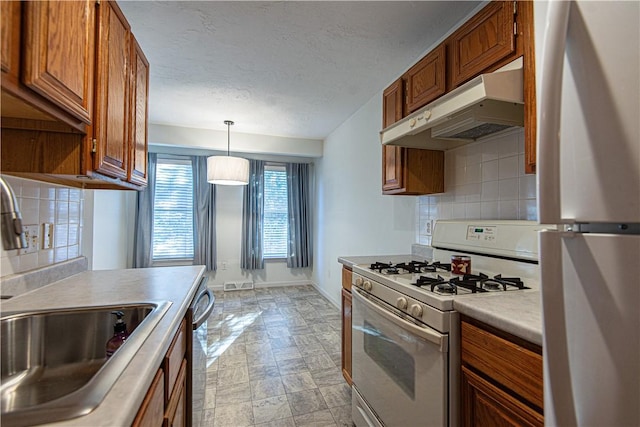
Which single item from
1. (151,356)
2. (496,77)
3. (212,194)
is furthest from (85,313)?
(212,194)

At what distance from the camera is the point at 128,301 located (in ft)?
3.87

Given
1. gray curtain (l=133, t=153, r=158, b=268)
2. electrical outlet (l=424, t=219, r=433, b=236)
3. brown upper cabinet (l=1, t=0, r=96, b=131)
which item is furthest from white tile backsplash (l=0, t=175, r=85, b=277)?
gray curtain (l=133, t=153, r=158, b=268)

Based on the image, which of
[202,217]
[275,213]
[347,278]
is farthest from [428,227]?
[202,217]

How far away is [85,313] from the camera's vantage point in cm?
108

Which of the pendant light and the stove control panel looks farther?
the pendant light

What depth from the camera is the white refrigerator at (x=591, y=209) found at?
481 mm

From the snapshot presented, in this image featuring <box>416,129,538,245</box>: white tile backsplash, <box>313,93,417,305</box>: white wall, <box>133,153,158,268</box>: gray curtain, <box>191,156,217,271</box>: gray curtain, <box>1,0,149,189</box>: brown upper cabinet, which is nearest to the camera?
<box>1,0,149,189</box>: brown upper cabinet

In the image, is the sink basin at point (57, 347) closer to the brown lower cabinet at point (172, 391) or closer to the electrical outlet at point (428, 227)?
the brown lower cabinet at point (172, 391)

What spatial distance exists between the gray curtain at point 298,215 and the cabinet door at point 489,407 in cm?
414

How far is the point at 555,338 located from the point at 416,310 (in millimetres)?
621

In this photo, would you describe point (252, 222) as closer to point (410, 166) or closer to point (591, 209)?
point (410, 166)

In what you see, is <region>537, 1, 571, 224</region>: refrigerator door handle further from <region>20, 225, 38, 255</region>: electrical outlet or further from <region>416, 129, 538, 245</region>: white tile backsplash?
<region>20, 225, 38, 255</region>: electrical outlet

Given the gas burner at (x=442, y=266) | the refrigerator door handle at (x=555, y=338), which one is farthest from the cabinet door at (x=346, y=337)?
the refrigerator door handle at (x=555, y=338)

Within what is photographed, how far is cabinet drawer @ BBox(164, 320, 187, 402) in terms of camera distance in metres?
0.94
